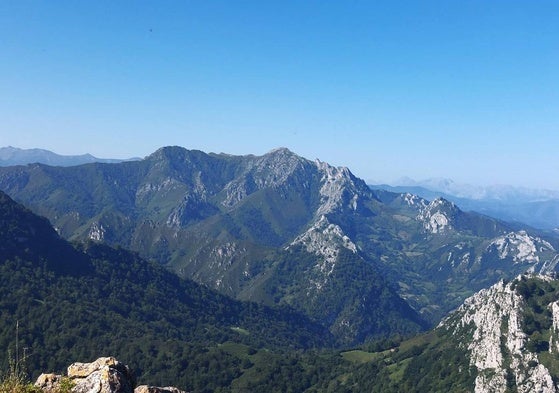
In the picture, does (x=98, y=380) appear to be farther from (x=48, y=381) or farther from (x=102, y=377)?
(x=48, y=381)

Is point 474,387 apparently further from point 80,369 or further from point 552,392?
point 80,369

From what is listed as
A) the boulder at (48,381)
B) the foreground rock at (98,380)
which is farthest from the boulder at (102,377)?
the boulder at (48,381)

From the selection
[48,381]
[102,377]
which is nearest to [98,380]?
[102,377]

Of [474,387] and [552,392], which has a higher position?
[552,392]

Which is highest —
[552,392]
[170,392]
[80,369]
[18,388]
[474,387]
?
[18,388]

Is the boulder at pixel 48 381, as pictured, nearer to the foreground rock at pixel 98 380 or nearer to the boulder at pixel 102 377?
the foreground rock at pixel 98 380

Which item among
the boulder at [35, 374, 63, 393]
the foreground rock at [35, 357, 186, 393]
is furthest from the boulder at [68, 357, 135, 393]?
the boulder at [35, 374, 63, 393]

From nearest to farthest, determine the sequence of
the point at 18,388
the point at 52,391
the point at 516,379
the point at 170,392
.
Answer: the point at 18,388 → the point at 52,391 → the point at 170,392 → the point at 516,379

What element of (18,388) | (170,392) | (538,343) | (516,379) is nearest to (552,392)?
(516,379)
